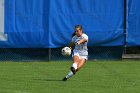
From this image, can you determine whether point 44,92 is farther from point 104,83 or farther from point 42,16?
point 42,16

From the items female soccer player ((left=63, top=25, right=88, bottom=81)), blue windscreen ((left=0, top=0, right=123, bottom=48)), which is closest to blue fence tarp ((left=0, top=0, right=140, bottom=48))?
blue windscreen ((left=0, top=0, right=123, bottom=48))

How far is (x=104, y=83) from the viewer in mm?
13078

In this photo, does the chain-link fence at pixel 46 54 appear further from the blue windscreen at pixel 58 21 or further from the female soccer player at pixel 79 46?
the female soccer player at pixel 79 46

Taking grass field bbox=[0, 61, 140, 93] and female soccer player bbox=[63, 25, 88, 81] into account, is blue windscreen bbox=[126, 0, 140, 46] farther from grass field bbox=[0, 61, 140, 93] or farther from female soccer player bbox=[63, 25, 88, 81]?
female soccer player bbox=[63, 25, 88, 81]

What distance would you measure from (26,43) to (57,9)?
188cm

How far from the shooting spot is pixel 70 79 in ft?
46.1

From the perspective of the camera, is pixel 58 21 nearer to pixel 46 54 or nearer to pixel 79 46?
pixel 46 54

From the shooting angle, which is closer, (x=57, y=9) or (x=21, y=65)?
(x=21, y=65)

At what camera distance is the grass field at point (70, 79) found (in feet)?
38.7

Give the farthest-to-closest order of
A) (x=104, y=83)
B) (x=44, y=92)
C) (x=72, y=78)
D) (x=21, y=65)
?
(x=21, y=65), (x=72, y=78), (x=104, y=83), (x=44, y=92)

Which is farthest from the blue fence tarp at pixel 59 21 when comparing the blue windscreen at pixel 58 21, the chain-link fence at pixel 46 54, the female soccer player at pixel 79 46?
the female soccer player at pixel 79 46

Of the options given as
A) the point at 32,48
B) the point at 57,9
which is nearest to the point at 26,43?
the point at 32,48

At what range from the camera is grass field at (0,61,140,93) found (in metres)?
11.8

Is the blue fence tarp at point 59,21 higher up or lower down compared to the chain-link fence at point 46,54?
higher up
